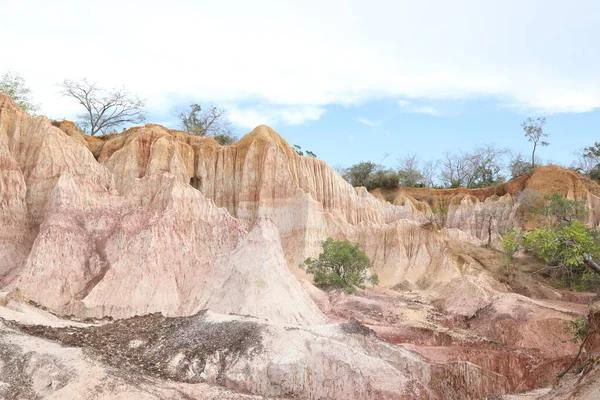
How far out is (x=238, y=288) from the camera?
18.4 meters

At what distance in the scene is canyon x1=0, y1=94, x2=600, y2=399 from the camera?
37.7ft

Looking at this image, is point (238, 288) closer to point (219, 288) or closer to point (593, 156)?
point (219, 288)

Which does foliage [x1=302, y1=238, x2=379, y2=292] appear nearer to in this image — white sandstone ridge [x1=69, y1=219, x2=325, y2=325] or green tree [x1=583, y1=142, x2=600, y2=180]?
white sandstone ridge [x1=69, y1=219, x2=325, y2=325]

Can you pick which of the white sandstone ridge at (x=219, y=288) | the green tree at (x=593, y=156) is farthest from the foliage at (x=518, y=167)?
the white sandstone ridge at (x=219, y=288)

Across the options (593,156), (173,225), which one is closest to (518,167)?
(593,156)

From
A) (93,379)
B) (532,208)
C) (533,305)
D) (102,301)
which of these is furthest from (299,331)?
(532,208)

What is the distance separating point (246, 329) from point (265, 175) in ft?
80.9

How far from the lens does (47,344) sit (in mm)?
11281

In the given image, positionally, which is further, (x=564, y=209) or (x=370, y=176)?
(x=370, y=176)

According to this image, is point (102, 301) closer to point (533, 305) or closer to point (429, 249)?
point (533, 305)

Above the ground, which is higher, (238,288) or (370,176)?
(370,176)

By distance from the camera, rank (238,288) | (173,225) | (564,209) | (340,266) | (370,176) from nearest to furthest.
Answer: (238,288)
(173,225)
(340,266)
(564,209)
(370,176)

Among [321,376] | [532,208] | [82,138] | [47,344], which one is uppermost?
[82,138]

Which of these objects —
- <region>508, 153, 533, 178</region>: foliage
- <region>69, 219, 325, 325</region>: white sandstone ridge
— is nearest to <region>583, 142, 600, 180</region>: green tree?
<region>508, 153, 533, 178</region>: foliage
